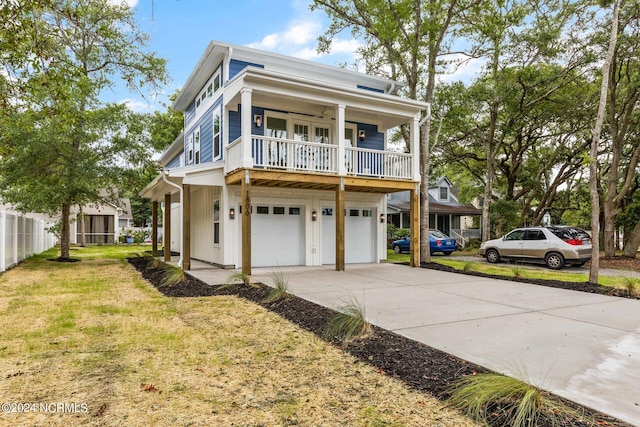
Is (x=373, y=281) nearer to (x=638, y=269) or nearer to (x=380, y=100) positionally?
(x=380, y=100)

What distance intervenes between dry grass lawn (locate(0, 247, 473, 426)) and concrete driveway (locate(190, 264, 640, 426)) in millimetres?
1166

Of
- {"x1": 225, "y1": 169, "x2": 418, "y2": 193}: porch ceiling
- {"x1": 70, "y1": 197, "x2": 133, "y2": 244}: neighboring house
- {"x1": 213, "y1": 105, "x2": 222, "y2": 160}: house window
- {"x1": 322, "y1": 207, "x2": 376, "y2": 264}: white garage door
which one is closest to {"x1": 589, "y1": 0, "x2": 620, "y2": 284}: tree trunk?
{"x1": 225, "y1": 169, "x2": 418, "y2": 193}: porch ceiling

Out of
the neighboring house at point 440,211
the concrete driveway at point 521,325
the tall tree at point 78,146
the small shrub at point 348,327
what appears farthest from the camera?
the neighboring house at point 440,211

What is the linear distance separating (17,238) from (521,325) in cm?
1536

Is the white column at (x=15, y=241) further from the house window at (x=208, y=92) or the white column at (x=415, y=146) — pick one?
the white column at (x=415, y=146)

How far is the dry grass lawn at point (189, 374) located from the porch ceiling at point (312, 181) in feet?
15.3

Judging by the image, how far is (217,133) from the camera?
13016 mm

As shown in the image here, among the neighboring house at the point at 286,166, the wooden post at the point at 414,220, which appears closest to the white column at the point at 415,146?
the neighboring house at the point at 286,166

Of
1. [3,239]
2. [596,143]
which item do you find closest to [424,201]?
[596,143]

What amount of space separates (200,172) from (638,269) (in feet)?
50.3

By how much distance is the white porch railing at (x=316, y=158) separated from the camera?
10.6 meters

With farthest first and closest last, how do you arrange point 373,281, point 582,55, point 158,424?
point 582,55 < point 373,281 < point 158,424

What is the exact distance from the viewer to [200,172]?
11.4 meters

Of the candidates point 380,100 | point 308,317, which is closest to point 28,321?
point 308,317
